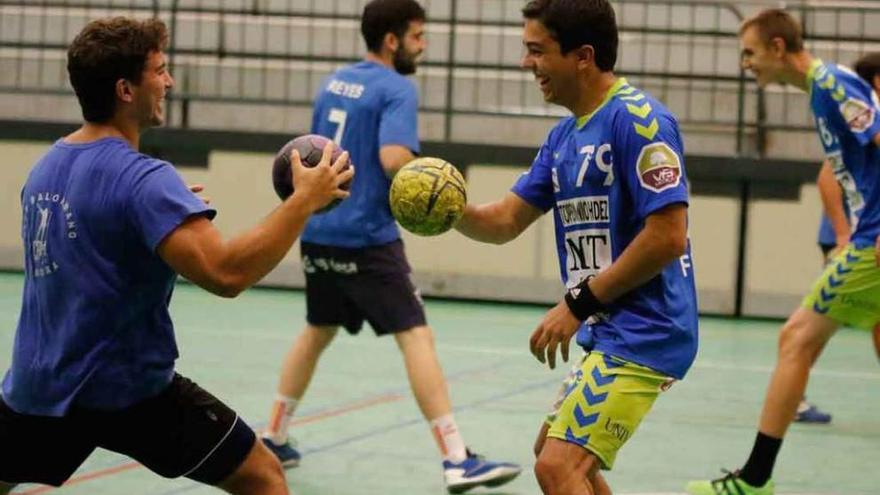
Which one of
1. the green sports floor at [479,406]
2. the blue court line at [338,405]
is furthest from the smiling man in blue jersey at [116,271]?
the blue court line at [338,405]

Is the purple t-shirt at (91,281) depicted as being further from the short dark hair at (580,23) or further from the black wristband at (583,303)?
the short dark hair at (580,23)

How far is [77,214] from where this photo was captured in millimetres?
4688

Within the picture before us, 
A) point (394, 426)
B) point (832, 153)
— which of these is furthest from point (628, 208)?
point (394, 426)

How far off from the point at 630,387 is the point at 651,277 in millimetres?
361

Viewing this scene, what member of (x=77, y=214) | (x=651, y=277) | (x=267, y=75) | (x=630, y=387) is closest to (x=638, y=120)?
(x=651, y=277)

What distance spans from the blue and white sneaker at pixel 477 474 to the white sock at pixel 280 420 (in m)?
0.95

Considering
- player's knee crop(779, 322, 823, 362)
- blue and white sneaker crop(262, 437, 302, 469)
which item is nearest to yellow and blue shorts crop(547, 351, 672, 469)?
player's knee crop(779, 322, 823, 362)

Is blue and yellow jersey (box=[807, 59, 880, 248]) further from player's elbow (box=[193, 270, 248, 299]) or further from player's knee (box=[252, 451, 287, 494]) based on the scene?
player's elbow (box=[193, 270, 248, 299])

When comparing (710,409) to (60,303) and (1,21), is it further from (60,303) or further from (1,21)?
(1,21)

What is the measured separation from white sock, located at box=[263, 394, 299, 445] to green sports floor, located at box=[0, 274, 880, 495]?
194 millimetres

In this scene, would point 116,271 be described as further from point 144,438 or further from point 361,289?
point 361,289

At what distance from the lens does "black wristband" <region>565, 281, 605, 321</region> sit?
5.09 m

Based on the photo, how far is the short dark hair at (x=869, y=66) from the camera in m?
9.09

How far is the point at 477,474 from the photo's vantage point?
24.2 ft
